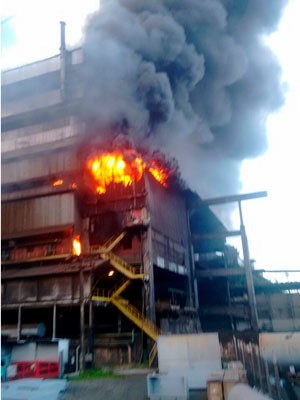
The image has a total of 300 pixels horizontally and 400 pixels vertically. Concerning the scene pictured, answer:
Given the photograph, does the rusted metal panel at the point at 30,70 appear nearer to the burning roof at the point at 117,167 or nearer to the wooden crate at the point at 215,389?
the burning roof at the point at 117,167

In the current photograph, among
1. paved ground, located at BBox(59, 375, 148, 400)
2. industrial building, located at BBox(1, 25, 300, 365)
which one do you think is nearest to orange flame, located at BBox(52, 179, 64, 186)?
industrial building, located at BBox(1, 25, 300, 365)

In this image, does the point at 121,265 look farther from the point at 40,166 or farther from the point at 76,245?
the point at 40,166

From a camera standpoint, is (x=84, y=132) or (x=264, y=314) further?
(x=264, y=314)

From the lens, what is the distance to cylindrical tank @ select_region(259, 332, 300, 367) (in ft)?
32.3

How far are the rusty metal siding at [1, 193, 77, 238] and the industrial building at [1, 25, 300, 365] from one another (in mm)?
84

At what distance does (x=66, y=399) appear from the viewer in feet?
44.4

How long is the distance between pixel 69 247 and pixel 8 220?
5.92 meters

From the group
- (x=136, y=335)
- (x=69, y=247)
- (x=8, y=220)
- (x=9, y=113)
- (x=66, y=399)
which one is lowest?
(x=66, y=399)

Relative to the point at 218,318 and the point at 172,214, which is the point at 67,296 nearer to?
the point at 172,214

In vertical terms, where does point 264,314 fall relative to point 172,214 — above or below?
below

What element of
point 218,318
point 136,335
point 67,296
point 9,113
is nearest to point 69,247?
point 67,296

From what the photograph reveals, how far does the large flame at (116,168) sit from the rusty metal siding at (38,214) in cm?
282

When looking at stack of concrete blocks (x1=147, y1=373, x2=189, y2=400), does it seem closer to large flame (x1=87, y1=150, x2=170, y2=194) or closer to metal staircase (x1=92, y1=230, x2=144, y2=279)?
metal staircase (x1=92, y1=230, x2=144, y2=279)

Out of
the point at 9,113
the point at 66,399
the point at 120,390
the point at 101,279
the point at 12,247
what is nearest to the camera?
the point at 66,399
